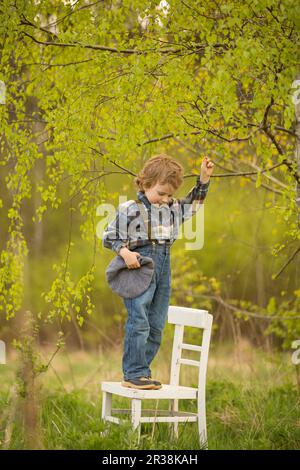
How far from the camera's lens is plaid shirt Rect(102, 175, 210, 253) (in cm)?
440

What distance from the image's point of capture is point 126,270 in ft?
14.4

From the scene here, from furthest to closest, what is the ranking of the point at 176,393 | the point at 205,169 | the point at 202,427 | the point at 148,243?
the point at 202,427 → the point at 205,169 → the point at 148,243 → the point at 176,393

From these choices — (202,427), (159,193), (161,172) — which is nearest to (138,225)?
(159,193)

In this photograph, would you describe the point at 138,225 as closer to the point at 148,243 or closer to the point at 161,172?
the point at 148,243

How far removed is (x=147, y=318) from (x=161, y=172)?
83 centimetres

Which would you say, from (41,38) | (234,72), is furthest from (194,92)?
(41,38)

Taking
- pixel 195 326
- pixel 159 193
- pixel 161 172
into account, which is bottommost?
pixel 195 326

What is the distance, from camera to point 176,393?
436 centimetres

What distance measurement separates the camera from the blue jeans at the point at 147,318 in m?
4.36

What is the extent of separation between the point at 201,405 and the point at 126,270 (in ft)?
3.28

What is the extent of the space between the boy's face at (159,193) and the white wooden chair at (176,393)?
2.41 feet

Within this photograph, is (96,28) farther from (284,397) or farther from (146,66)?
(284,397)

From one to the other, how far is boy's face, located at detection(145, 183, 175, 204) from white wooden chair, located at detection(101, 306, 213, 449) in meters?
0.73

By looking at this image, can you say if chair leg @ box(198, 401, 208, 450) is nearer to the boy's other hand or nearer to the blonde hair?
the boy's other hand
